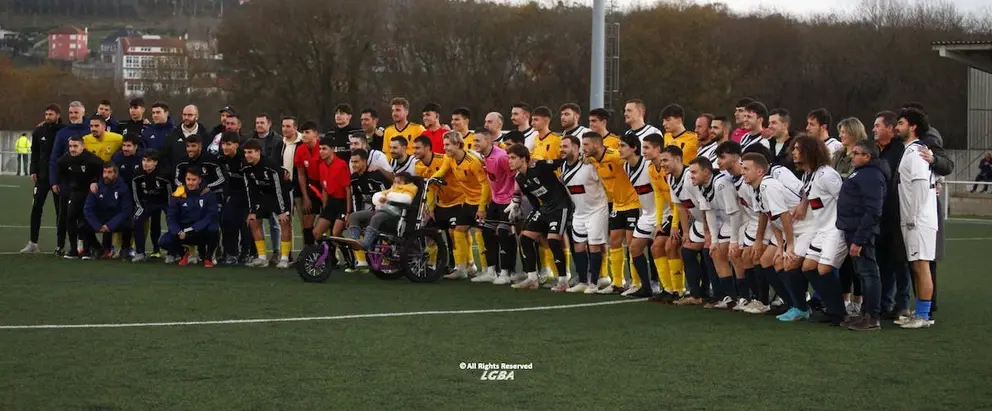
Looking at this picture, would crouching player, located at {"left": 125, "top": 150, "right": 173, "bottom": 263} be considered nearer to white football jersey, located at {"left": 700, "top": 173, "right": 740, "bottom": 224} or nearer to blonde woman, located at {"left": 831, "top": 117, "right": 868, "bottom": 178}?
white football jersey, located at {"left": 700, "top": 173, "right": 740, "bottom": 224}

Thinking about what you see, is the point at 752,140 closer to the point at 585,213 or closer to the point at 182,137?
the point at 585,213

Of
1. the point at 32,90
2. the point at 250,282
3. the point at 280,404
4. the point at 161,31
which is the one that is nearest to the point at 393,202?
the point at 250,282

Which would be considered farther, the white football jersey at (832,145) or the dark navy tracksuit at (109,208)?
the dark navy tracksuit at (109,208)

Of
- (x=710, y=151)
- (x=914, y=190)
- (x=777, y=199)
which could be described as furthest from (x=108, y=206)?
(x=914, y=190)

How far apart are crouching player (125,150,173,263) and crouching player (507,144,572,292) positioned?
488cm

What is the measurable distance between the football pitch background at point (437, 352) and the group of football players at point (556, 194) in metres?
0.57

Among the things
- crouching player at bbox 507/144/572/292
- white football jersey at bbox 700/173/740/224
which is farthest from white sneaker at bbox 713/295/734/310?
crouching player at bbox 507/144/572/292

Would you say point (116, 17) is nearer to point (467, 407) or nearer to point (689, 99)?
point (689, 99)

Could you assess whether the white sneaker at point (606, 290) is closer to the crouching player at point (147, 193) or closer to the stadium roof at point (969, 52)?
the crouching player at point (147, 193)

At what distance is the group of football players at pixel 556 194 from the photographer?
1103cm

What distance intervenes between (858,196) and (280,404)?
16.8 feet

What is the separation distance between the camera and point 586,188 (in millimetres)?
13469

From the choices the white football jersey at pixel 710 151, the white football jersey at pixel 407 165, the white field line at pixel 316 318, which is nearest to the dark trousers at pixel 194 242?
Answer: the white football jersey at pixel 407 165

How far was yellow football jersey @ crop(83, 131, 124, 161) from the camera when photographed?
56.1ft
